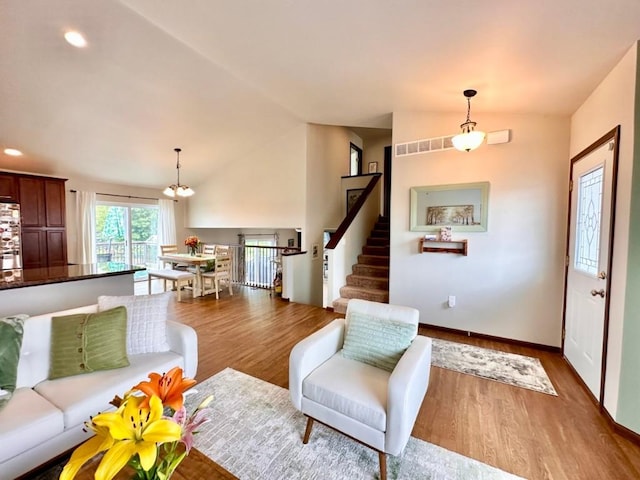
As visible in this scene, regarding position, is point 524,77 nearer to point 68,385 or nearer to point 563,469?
A: point 563,469

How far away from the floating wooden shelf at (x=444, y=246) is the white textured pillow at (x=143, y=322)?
10.1ft

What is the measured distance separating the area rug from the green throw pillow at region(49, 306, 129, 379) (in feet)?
9.11

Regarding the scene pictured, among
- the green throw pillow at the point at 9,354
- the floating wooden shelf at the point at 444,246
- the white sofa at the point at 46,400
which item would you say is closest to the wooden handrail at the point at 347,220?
the floating wooden shelf at the point at 444,246

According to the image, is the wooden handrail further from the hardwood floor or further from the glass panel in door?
the glass panel in door

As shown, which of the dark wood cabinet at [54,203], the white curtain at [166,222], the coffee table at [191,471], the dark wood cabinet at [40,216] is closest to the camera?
the coffee table at [191,471]

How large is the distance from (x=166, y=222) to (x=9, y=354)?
5724mm

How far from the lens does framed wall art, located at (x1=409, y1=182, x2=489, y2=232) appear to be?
11.0 ft

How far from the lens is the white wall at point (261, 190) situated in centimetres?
545

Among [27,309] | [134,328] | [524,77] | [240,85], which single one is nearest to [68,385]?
[134,328]

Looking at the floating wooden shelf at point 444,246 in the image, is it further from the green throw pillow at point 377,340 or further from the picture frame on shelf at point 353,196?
the picture frame on shelf at point 353,196

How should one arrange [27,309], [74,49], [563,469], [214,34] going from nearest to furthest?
[563,469] → [27,309] → [214,34] → [74,49]

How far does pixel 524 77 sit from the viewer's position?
2357mm

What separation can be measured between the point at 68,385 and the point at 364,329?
1.92 m

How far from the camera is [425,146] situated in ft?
12.0
